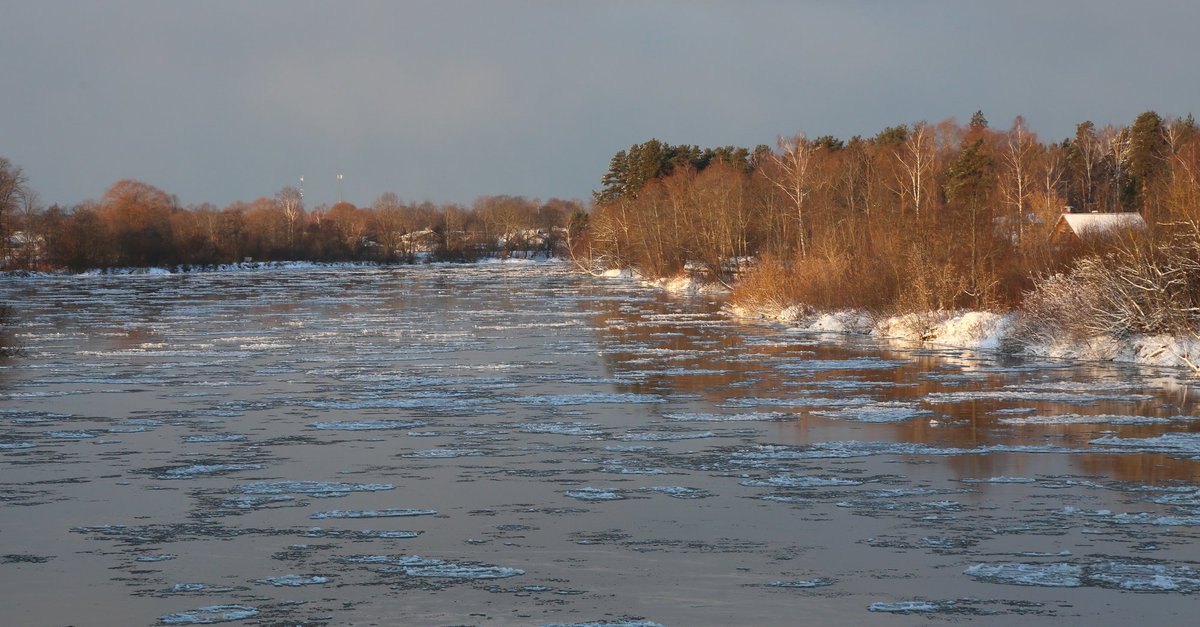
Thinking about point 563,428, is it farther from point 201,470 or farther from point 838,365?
point 838,365

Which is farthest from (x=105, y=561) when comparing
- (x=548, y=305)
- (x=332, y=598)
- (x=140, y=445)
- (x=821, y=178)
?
(x=821, y=178)

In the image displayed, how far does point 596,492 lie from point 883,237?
80.8ft

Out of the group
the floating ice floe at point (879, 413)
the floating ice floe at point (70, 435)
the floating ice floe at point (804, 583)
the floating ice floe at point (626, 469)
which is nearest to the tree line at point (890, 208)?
the floating ice floe at point (879, 413)

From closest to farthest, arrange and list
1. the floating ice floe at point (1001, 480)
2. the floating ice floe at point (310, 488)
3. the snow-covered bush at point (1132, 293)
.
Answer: the floating ice floe at point (310, 488) → the floating ice floe at point (1001, 480) → the snow-covered bush at point (1132, 293)

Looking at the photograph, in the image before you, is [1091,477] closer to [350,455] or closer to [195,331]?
[350,455]

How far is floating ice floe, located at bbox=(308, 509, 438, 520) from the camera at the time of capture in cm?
1070

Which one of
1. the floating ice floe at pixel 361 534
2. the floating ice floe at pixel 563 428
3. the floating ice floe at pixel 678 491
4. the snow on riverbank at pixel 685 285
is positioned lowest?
the floating ice floe at pixel 678 491

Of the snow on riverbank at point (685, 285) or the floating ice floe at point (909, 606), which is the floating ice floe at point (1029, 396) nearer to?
the floating ice floe at point (909, 606)

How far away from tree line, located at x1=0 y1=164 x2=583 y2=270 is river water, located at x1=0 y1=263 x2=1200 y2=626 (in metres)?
74.5

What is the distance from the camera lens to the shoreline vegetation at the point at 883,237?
936 inches

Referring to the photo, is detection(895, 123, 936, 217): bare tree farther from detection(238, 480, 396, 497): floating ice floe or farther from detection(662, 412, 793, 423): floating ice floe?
detection(238, 480, 396, 497): floating ice floe

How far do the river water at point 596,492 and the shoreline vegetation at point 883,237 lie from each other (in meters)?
2.36

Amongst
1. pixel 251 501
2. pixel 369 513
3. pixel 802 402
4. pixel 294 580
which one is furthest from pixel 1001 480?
pixel 251 501

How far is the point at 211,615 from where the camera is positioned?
7797 millimetres
